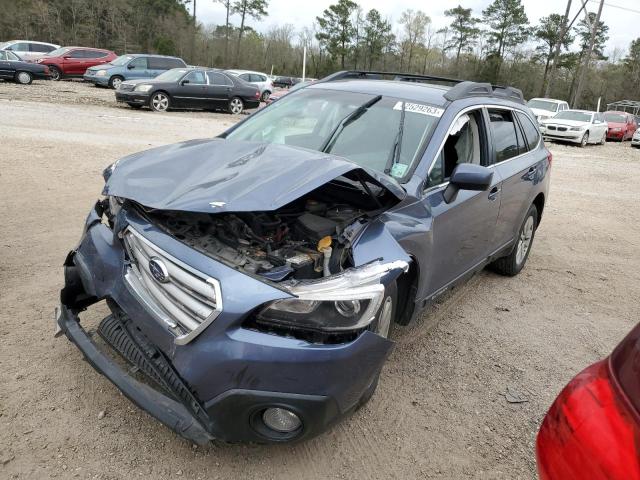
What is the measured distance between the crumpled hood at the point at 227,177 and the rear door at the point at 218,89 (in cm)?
1604

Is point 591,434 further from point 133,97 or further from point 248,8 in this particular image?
point 248,8

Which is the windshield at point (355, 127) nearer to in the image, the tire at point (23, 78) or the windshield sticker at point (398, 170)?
the windshield sticker at point (398, 170)

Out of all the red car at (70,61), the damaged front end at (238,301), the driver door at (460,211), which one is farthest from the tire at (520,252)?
the red car at (70,61)

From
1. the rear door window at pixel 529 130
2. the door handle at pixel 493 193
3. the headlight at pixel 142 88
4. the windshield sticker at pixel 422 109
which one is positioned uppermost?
the windshield sticker at pixel 422 109

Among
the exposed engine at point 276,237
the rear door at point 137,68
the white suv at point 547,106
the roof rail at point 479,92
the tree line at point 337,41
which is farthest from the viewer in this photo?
the tree line at point 337,41

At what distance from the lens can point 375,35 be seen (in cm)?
6072

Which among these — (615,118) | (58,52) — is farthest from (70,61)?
(615,118)

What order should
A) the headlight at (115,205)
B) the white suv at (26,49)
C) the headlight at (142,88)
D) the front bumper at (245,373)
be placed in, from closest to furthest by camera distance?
the front bumper at (245,373)
the headlight at (115,205)
the headlight at (142,88)
the white suv at (26,49)

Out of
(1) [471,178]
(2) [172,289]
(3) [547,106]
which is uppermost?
(3) [547,106]

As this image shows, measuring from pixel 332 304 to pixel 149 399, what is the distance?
922mm

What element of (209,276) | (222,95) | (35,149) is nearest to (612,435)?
(209,276)

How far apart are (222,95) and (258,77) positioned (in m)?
7.57

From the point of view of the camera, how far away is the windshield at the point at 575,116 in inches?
827

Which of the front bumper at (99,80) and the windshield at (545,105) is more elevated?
the windshield at (545,105)
